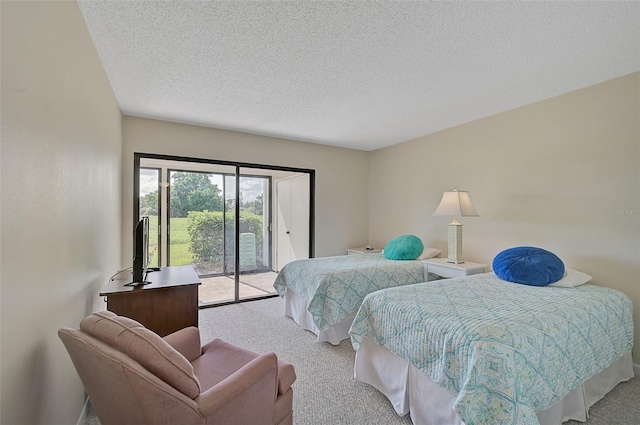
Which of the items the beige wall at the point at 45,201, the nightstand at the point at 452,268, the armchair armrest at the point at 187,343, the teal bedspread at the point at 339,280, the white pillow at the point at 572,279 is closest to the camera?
the beige wall at the point at 45,201

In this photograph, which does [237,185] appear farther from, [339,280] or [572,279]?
[572,279]

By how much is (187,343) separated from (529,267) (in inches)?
109

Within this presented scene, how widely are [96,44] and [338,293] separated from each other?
2.85 m

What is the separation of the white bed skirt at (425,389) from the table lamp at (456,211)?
5.11 ft

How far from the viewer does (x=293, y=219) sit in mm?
5473

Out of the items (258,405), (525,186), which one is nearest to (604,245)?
(525,186)

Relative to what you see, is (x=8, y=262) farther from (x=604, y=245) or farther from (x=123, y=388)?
(x=604, y=245)

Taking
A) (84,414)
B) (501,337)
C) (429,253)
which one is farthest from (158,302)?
(429,253)

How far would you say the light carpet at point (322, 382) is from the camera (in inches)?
76.7

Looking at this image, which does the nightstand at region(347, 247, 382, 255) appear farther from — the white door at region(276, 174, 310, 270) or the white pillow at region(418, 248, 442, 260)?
the white pillow at region(418, 248, 442, 260)

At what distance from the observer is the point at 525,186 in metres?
3.24

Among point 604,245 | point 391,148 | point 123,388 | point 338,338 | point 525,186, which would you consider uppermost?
point 391,148

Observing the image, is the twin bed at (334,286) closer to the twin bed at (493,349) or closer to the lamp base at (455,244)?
the lamp base at (455,244)

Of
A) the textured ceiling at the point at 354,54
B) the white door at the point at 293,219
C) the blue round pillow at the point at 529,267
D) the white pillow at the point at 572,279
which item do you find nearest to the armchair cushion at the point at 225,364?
the textured ceiling at the point at 354,54
